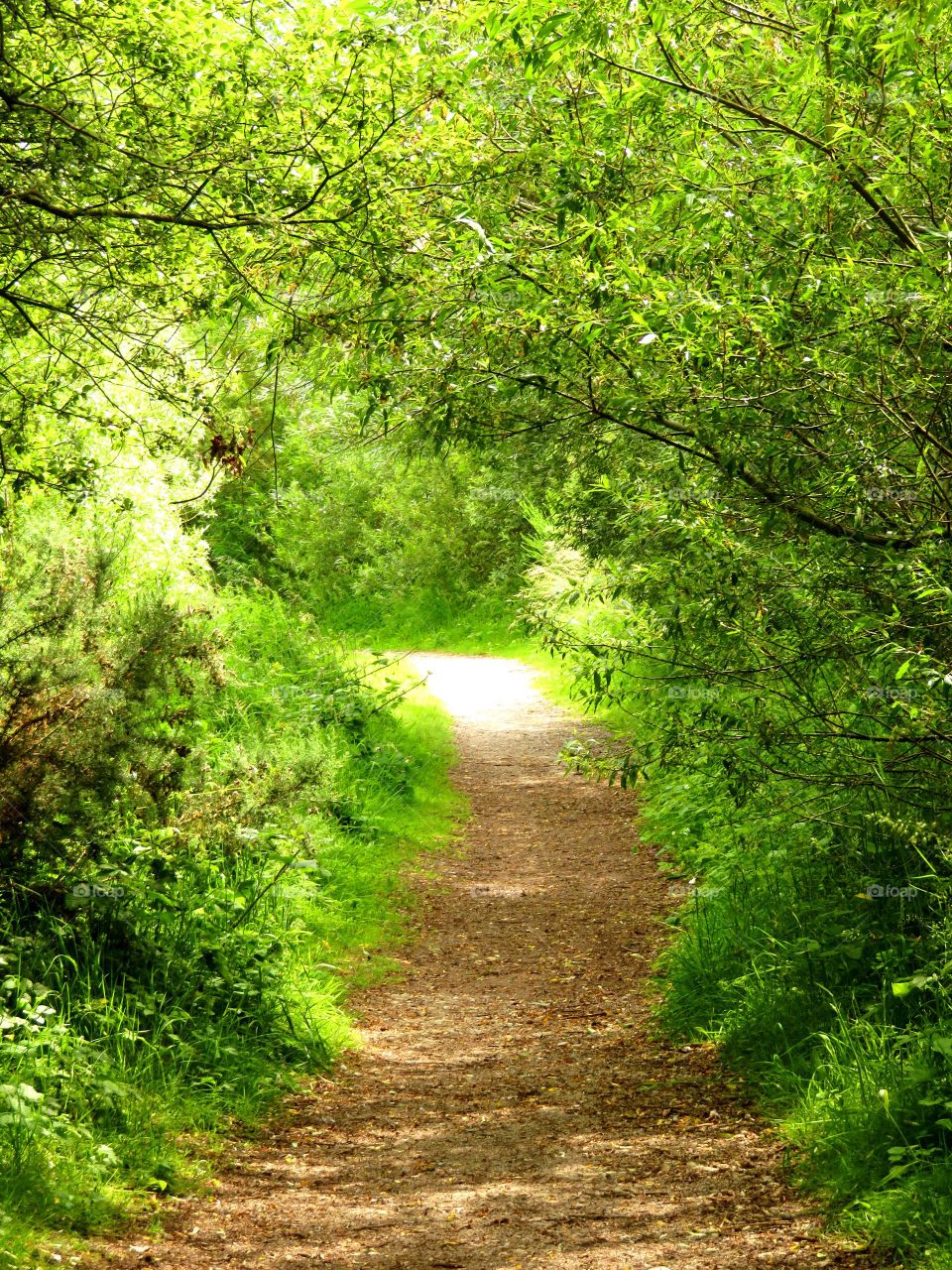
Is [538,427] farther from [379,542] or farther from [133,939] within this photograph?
[379,542]

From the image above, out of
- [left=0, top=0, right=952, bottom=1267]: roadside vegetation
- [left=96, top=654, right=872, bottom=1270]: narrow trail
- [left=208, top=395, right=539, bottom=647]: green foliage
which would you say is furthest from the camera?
[left=208, top=395, right=539, bottom=647]: green foliage

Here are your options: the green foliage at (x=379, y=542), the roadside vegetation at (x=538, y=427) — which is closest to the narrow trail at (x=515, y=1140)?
the roadside vegetation at (x=538, y=427)

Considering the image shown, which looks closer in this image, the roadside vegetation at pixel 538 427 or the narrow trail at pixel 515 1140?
the narrow trail at pixel 515 1140

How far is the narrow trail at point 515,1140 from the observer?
432 cm

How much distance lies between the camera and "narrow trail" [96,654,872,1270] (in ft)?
14.2

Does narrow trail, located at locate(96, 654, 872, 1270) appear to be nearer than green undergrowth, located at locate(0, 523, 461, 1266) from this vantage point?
Yes

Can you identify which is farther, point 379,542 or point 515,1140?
point 379,542

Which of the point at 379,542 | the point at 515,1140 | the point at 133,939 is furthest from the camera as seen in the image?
the point at 379,542

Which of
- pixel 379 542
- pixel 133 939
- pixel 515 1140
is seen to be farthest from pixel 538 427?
pixel 379 542

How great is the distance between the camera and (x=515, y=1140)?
5383 mm

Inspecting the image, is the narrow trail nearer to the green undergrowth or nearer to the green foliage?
the green undergrowth

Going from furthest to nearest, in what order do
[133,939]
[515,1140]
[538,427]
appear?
[538,427] < [133,939] < [515,1140]

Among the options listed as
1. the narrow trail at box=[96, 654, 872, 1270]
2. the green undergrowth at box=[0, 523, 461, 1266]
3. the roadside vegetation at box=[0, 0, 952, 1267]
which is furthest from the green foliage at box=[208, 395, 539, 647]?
the roadside vegetation at box=[0, 0, 952, 1267]

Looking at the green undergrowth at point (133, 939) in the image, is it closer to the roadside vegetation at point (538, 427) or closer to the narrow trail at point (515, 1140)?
the roadside vegetation at point (538, 427)
